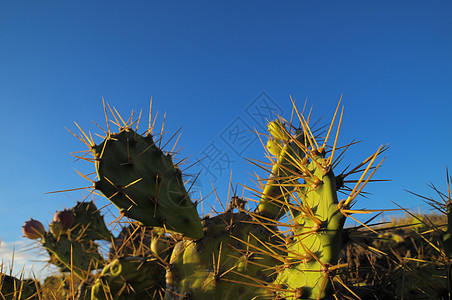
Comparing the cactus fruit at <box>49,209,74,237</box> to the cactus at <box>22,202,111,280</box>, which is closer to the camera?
the cactus at <box>22,202,111,280</box>

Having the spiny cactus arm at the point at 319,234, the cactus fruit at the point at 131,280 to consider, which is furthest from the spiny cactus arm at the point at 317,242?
the cactus fruit at the point at 131,280

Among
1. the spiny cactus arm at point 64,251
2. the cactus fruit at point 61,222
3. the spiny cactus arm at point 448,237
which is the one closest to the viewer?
the spiny cactus arm at point 448,237

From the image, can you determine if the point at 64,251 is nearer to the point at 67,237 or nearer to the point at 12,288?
the point at 67,237

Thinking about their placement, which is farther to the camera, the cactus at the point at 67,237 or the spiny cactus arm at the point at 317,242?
the cactus at the point at 67,237

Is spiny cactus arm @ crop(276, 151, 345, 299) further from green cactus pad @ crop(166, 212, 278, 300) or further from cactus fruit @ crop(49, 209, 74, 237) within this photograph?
cactus fruit @ crop(49, 209, 74, 237)

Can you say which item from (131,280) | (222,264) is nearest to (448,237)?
(222,264)

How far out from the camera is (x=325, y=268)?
3.50ft

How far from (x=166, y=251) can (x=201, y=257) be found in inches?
21.1

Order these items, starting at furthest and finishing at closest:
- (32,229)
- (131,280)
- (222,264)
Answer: (32,229) < (131,280) < (222,264)

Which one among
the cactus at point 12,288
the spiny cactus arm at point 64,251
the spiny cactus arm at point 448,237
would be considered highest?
the spiny cactus arm at point 448,237

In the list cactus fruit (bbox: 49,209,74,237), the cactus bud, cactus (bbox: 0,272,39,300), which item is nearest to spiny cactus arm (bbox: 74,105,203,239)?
cactus (bbox: 0,272,39,300)

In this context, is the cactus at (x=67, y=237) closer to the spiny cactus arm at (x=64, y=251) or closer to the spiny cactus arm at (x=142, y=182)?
the spiny cactus arm at (x=64, y=251)

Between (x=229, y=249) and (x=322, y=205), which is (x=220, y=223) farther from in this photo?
(x=322, y=205)

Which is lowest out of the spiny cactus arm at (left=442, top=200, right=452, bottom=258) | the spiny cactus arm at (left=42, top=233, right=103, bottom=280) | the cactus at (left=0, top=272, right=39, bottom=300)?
the cactus at (left=0, top=272, right=39, bottom=300)
